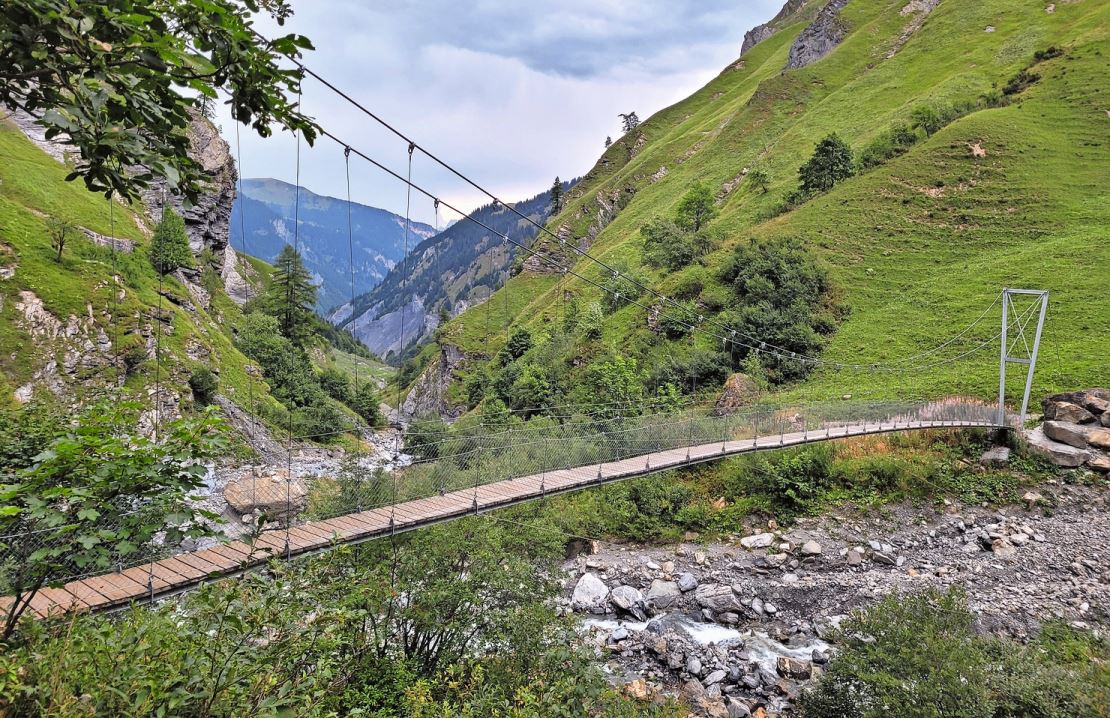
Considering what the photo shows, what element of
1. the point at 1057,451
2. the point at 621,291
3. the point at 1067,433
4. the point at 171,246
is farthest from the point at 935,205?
the point at 171,246

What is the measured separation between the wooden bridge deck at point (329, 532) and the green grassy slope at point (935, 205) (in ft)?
35.1

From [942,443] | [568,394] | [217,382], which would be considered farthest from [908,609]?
[217,382]

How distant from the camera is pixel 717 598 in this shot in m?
10.5

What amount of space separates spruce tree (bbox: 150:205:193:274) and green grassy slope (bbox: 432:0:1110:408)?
18.3 meters

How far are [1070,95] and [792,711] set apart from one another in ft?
133

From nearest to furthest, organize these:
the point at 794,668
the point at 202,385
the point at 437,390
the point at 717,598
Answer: the point at 794,668 → the point at 717,598 → the point at 202,385 → the point at 437,390

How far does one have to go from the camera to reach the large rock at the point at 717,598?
33.3 ft

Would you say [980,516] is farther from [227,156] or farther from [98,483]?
[227,156]

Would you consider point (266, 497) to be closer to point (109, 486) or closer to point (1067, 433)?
point (109, 486)

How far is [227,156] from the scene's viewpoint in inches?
1503

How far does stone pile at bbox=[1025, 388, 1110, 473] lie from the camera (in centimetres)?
1173

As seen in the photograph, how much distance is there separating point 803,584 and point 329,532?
9419mm

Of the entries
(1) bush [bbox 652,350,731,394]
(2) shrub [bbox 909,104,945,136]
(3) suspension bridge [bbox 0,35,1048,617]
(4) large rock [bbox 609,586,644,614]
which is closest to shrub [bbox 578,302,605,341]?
(1) bush [bbox 652,350,731,394]

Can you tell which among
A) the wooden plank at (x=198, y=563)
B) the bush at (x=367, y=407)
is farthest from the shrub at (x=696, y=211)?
the wooden plank at (x=198, y=563)
